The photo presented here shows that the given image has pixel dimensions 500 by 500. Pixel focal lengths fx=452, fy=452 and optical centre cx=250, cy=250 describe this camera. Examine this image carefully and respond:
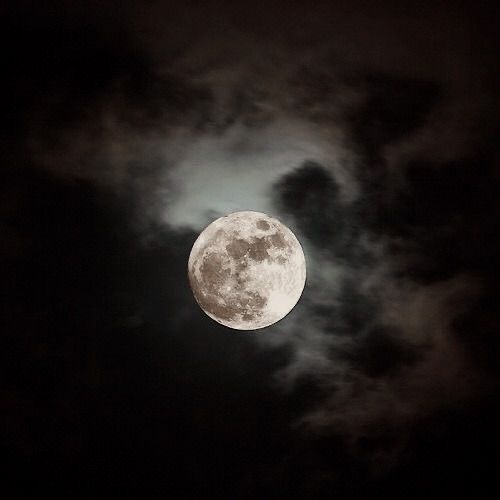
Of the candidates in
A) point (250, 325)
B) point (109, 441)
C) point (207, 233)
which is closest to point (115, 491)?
point (109, 441)

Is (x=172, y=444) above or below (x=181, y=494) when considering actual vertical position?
above

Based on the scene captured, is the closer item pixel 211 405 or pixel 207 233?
pixel 207 233

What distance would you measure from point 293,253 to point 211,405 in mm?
5454

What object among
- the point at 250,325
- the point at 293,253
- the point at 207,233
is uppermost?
the point at 207,233

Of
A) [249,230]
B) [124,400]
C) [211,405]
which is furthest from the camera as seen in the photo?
[211,405]

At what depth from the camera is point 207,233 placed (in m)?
6.00

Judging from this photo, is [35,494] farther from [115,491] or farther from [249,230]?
[249,230]

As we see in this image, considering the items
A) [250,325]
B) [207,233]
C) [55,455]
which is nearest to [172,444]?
[55,455]

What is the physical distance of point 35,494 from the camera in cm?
952

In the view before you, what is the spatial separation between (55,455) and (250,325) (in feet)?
20.9

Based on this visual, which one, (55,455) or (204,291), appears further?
(55,455)

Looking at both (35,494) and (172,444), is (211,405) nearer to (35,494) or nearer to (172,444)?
(172,444)

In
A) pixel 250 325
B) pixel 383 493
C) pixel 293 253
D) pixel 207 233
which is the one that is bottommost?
pixel 383 493

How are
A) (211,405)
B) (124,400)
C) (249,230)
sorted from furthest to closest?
(211,405), (124,400), (249,230)
